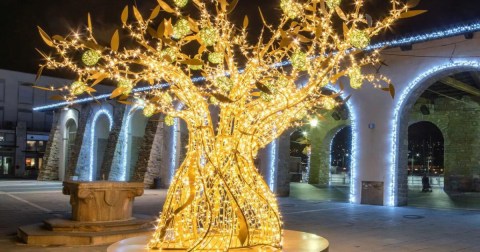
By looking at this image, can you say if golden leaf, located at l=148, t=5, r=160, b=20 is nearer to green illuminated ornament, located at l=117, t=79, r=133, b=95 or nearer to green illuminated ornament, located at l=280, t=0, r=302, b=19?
green illuminated ornament, located at l=117, t=79, r=133, b=95

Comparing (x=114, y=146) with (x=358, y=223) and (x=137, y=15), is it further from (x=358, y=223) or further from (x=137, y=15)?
(x=137, y=15)

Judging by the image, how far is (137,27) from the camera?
527 centimetres

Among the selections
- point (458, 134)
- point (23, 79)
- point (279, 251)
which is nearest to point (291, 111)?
point (279, 251)

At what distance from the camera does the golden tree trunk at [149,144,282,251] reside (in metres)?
5.30

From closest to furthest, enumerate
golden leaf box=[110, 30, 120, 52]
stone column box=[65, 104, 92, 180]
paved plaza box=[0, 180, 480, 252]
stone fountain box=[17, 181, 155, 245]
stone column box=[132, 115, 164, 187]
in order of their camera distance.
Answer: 1. golden leaf box=[110, 30, 120, 52]
2. paved plaza box=[0, 180, 480, 252]
3. stone fountain box=[17, 181, 155, 245]
4. stone column box=[132, 115, 164, 187]
5. stone column box=[65, 104, 92, 180]

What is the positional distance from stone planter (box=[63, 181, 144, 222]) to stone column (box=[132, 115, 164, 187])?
13618 millimetres

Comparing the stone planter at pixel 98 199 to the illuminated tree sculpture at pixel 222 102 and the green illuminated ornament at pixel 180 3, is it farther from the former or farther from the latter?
the green illuminated ornament at pixel 180 3

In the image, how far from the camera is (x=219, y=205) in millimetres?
5449

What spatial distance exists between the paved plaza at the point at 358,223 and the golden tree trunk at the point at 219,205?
9.20 ft

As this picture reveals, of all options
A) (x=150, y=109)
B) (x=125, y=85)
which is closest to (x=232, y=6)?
(x=125, y=85)

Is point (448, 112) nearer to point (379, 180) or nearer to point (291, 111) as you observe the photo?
point (379, 180)

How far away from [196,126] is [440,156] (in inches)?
1499

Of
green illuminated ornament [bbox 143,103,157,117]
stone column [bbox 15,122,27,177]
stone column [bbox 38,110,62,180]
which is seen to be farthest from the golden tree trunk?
stone column [bbox 15,122,27,177]

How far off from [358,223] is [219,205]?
21.8ft
